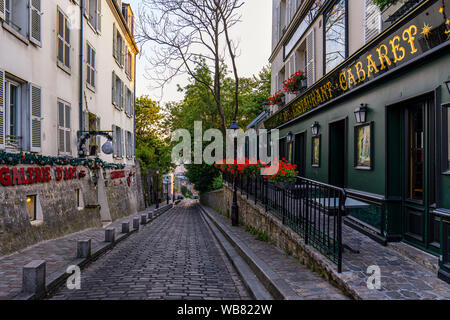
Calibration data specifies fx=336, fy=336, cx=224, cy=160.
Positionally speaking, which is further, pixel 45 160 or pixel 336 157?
pixel 336 157

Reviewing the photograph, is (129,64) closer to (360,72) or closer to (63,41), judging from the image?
(63,41)

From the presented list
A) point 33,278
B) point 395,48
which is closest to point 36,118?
point 33,278

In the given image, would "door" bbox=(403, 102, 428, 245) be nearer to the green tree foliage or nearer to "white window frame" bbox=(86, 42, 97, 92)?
"white window frame" bbox=(86, 42, 97, 92)

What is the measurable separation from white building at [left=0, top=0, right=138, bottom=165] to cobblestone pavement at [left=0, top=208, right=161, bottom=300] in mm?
2410

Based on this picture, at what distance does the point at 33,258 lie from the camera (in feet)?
23.2

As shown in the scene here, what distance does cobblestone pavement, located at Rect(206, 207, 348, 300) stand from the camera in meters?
4.16

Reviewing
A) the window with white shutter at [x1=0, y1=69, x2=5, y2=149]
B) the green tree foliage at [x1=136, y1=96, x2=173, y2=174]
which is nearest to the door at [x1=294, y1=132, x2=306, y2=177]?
the window with white shutter at [x1=0, y1=69, x2=5, y2=149]

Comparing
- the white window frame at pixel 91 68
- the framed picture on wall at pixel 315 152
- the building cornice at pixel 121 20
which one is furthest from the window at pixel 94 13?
the framed picture on wall at pixel 315 152

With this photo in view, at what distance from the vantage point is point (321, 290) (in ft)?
14.2

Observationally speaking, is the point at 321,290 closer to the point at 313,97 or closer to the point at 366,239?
the point at 366,239

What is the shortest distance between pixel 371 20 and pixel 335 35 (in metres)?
2.27

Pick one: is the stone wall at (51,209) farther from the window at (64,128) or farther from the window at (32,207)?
the window at (64,128)

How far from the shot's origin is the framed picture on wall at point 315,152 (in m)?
10.6

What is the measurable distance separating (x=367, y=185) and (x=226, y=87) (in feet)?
91.8
